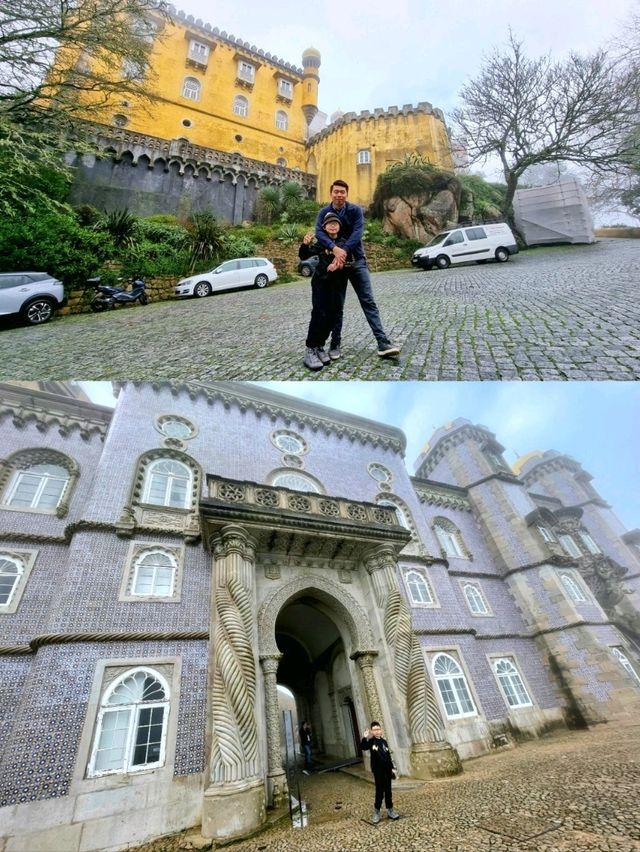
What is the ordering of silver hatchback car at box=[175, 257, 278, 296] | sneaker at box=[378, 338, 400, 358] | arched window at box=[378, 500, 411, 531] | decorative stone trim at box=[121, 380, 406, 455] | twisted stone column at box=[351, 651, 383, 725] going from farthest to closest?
silver hatchback car at box=[175, 257, 278, 296], arched window at box=[378, 500, 411, 531], decorative stone trim at box=[121, 380, 406, 455], twisted stone column at box=[351, 651, 383, 725], sneaker at box=[378, 338, 400, 358]

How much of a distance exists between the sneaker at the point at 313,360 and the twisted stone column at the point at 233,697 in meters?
4.80

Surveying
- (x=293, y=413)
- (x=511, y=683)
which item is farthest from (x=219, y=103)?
(x=511, y=683)

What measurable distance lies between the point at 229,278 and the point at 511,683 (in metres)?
18.1

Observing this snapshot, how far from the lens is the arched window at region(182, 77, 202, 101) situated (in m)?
32.1

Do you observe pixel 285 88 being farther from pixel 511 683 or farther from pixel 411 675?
pixel 511 683

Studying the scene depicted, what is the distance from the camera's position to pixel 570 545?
1953 cm

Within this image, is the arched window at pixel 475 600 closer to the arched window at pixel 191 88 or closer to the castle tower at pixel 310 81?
the arched window at pixel 191 88

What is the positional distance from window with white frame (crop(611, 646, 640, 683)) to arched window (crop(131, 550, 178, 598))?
15189mm

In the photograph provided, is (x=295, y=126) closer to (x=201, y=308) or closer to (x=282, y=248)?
(x=282, y=248)

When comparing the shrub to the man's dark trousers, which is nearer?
the man's dark trousers

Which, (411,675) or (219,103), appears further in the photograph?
(219,103)

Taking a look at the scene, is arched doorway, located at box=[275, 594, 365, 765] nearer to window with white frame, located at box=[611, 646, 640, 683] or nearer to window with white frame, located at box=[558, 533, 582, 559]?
window with white frame, located at box=[611, 646, 640, 683]

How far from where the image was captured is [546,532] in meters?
17.4

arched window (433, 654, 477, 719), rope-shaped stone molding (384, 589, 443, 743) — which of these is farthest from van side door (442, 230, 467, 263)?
arched window (433, 654, 477, 719)
